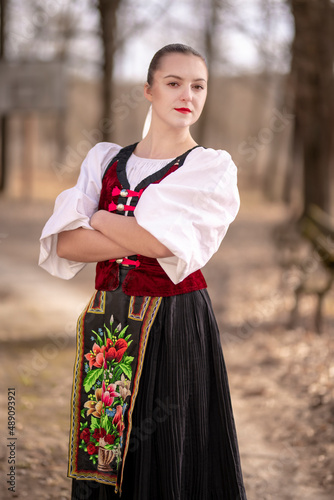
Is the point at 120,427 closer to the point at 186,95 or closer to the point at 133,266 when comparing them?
the point at 133,266

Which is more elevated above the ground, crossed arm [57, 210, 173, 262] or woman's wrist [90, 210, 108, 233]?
woman's wrist [90, 210, 108, 233]

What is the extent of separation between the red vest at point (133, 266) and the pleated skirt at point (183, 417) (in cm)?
5

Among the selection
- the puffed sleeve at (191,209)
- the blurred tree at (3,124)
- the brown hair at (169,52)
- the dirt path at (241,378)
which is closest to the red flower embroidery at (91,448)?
the puffed sleeve at (191,209)

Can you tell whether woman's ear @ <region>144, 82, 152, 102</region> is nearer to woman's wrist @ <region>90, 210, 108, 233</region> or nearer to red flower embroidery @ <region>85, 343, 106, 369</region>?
woman's wrist @ <region>90, 210, 108, 233</region>

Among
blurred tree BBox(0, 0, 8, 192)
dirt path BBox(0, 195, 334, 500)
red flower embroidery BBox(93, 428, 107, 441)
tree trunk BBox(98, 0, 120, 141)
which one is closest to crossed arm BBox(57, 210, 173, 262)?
red flower embroidery BBox(93, 428, 107, 441)

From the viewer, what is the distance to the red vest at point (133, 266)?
1.78 metres

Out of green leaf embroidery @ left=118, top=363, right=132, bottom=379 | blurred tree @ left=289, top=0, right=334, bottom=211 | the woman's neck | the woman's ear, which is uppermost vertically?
blurred tree @ left=289, top=0, right=334, bottom=211

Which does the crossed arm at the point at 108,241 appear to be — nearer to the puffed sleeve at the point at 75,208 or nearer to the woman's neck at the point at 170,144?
the puffed sleeve at the point at 75,208

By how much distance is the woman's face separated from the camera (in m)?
1.74

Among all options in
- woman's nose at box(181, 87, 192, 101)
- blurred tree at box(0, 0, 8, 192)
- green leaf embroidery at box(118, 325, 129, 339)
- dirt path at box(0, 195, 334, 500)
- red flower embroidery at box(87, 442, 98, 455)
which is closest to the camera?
woman's nose at box(181, 87, 192, 101)

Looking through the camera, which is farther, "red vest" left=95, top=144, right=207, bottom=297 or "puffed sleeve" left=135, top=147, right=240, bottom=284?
"red vest" left=95, top=144, right=207, bottom=297

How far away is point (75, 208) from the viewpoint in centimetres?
176

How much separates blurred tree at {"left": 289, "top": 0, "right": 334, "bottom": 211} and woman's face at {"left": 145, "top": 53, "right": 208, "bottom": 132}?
467 centimetres

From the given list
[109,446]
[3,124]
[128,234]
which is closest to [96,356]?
[109,446]
